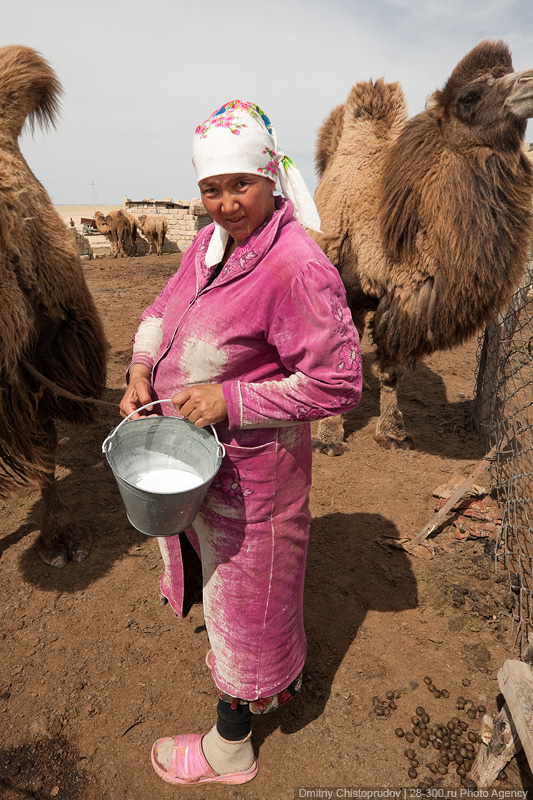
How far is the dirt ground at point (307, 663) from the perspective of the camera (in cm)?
197

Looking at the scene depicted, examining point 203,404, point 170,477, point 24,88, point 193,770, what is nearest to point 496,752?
point 193,770

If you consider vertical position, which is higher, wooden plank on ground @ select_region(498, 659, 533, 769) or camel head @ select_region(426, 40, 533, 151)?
camel head @ select_region(426, 40, 533, 151)

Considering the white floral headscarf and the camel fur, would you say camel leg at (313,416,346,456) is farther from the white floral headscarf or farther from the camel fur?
the camel fur

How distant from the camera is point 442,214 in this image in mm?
3299

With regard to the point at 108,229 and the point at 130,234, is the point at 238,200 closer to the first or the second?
the point at 130,234

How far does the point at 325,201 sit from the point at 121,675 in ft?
12.0

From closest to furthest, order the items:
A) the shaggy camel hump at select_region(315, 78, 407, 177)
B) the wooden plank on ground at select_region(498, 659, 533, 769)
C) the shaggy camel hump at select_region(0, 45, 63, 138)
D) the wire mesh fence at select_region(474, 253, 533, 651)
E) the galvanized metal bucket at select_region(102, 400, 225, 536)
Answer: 1. the galvanized metal bucket at select_region(102, 400, 225, 536)
2. the wooden plank on ground at select_region(498, 659, 533, 769)
3. the shaggy camel hump at select_region(0, 45, 63, 138)
4. the wire mesh fence at select_region(474, 253, 533, 651)
5. the shaggy camel hump at select_region(315, 78, 407, 177)

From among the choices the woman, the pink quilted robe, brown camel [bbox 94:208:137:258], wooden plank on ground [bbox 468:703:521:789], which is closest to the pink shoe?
the woman

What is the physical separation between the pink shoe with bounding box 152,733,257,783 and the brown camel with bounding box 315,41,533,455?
2.82 meters

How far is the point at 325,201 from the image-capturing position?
4.16 metres

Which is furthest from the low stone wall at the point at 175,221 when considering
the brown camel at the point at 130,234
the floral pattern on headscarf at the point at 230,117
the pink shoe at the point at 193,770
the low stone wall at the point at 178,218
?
the pink shoe at the point at 193,770

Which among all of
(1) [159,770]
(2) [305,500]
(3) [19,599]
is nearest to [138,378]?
(2) [305,500]

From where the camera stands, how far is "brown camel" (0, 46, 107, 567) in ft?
7.08

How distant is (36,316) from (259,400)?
Answer: 1.62 m
